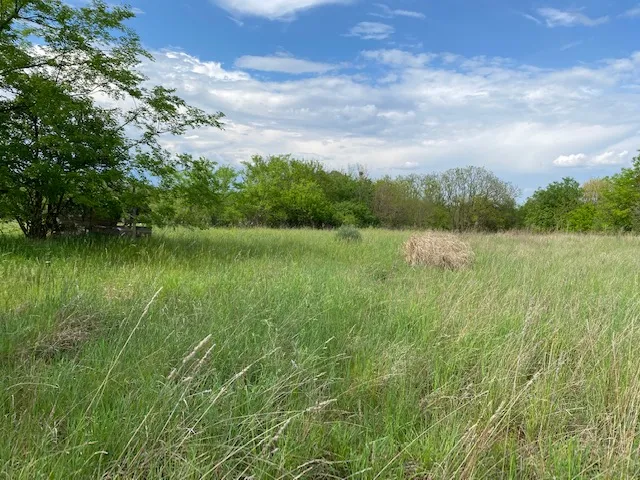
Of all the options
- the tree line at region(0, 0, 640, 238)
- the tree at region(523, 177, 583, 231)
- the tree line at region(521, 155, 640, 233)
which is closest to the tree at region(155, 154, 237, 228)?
the tree line at region(0, 0, 640, 238)

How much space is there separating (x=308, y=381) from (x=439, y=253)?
272 inches

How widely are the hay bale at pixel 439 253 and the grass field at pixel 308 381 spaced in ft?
9.58

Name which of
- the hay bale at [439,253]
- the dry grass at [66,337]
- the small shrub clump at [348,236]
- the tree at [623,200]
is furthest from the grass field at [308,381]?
the tree at [623,200]

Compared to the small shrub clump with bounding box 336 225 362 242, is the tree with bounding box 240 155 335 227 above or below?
above

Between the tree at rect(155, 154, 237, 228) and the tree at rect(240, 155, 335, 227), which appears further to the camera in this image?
the tree at rect(240, 155, 335, 227)

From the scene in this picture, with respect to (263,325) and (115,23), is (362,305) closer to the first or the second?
(263,325)

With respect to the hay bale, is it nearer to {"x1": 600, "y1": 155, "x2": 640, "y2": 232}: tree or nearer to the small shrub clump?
the small shrub clump

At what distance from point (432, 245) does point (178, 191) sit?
619 centimetres

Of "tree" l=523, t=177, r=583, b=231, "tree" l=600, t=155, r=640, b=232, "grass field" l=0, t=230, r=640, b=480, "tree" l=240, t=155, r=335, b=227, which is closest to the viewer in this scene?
"grass field" l=0, t=230, r=640, b=480

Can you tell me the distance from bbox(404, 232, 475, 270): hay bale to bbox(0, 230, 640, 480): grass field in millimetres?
2921

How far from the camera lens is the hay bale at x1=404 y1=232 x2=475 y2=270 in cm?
865

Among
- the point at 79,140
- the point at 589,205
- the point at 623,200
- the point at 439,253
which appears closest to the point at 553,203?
the point at 589,205

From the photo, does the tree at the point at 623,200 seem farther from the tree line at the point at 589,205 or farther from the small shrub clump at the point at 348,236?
the small shrub clump at the point at 348,236

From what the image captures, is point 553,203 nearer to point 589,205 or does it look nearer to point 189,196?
point 589,205
